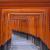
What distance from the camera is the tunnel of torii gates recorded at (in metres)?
0.96

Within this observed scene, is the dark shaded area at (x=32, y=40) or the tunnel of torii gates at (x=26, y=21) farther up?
the tunnel of torii gates at (x=26, y=21)

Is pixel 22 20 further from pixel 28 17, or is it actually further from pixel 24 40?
pixel 24 40

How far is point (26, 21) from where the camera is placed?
98 centimetres

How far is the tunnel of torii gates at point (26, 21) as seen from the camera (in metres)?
0.96

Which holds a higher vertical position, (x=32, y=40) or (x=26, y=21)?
(x=26, y=21)

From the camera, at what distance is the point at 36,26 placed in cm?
97

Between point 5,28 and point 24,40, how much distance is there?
7.7 inches

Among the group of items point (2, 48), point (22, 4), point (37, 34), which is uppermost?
point (22, 4)

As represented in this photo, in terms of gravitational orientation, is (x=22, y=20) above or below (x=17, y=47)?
above

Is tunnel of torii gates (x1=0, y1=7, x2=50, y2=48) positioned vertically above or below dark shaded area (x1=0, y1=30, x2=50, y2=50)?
above

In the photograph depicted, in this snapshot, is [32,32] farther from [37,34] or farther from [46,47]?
[46,47]

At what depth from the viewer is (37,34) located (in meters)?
0.97

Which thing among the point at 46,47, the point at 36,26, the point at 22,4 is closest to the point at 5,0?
the point at 22,4

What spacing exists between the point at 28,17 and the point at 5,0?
24 cm
